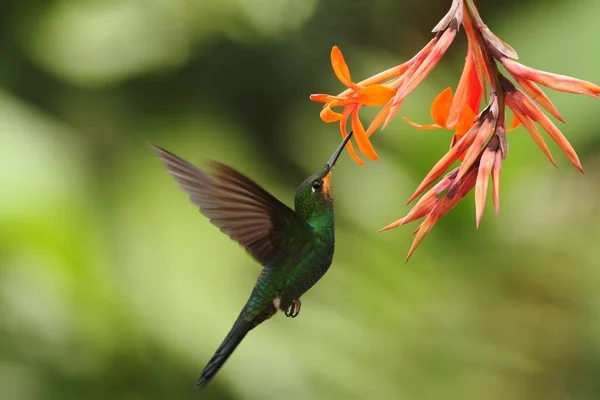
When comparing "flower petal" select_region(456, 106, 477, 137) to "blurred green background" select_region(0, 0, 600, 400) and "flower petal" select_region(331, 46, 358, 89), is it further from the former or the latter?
"blurred green background" select_region(0, 0, 600, 400)

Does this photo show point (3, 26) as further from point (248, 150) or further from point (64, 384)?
point (64, 384)

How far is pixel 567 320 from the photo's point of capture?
6.83 ft

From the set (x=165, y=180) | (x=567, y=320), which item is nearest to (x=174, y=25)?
(x=165, y=180)

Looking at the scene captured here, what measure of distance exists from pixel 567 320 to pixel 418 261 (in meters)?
0.40

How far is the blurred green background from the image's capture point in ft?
6.15

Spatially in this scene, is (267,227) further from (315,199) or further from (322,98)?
(322,98)

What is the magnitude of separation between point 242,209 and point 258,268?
1384 mm

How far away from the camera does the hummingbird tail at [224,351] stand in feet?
2.32

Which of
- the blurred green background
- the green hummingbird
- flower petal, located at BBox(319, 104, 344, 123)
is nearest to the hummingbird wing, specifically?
the green hummingbird

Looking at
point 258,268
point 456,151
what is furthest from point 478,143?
point 258,268

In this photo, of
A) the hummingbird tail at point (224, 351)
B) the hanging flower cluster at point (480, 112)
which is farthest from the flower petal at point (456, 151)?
the hummingbird tail at point (224, 351)

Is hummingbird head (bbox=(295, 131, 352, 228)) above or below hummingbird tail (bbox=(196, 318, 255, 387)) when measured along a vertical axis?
above

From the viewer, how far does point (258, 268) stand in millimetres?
2094

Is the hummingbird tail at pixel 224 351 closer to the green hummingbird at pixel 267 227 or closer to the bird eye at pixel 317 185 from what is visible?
the green hummingbird at pixel 267 227
